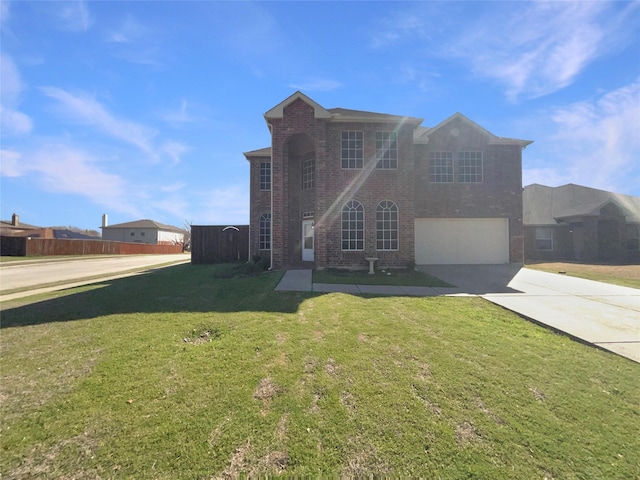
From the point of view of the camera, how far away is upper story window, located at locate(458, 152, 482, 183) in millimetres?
15406

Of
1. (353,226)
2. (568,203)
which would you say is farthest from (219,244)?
(568,203)

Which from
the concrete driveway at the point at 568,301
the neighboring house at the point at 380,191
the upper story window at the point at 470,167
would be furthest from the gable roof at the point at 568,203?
the concrete driveway at the point at 568,301

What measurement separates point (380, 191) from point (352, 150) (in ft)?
7.44

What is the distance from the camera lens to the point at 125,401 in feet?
10.4

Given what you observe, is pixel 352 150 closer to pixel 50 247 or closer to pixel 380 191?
pixel 380 191

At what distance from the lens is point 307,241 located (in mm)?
14883

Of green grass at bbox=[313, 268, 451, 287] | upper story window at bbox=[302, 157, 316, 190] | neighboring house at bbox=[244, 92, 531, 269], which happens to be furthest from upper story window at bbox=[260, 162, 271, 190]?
green grass at bbox=[313, 268, 451, 287]

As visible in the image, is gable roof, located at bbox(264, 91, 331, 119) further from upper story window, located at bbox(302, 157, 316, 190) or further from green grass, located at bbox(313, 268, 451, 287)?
green grass, located at bbox(313, 268, 451, 287)

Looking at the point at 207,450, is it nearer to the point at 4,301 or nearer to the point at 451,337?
the point at 451,337

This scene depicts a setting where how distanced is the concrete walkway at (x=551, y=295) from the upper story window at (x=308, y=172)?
4951 millimetres

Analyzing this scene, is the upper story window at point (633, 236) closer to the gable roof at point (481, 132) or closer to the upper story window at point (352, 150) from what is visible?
the gable roof at point (481, 132)

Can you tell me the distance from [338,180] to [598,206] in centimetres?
2015

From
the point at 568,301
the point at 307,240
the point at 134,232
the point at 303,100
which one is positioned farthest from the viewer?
the point at 134,232

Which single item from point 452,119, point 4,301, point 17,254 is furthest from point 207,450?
point 17,254
